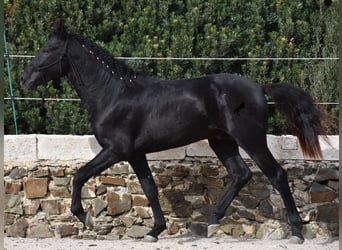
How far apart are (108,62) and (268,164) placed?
164 cm

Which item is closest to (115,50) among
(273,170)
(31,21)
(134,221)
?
(31,21)

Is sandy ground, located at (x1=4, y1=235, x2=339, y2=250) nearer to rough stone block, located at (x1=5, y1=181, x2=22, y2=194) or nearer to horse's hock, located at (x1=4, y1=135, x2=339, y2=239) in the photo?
horse's hock, located at (x1=4, y1=135, x2=339, y2=239)

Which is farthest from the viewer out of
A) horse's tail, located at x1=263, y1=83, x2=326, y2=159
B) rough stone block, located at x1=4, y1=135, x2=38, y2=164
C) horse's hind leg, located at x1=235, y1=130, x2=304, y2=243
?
rough stone block, located at x1=4, y1=135, x2=38, y2=164

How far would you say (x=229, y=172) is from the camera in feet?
18.6

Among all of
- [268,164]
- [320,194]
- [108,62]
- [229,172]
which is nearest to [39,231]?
[108,62]

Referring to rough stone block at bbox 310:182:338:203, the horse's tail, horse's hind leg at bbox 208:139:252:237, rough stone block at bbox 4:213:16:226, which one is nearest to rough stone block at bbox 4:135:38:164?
rough stone block at bbox 4:213:16:226

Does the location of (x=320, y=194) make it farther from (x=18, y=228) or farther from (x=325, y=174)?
(x=18, y=228)

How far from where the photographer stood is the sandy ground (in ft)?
18.4

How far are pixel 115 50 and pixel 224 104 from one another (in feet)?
7.08

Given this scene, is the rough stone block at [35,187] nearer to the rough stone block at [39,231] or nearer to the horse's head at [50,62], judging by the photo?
the rough stone block at [39,231]

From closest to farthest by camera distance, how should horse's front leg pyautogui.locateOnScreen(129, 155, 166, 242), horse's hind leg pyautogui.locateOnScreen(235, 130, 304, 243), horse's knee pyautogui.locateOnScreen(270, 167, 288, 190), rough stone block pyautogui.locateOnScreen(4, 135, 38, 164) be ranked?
horse's hind leg pyautogui.locateOnScreen(235, 130, 304, 243) → horse's knee pyautogui.locateOnScreen(270, 167, 288, 190) → horse's front leg pyautogui.locateOnScreen(129, 155, 166, 242) → rough stone block pyautogui.locateOnScreen(4, 135, 38, 164)

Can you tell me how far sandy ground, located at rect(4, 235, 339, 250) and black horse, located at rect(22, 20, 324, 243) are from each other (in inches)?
6.6

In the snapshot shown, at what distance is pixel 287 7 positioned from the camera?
757 centimetres

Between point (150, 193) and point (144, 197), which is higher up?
point (150, 193)
